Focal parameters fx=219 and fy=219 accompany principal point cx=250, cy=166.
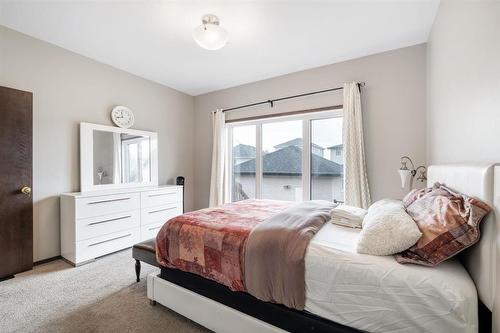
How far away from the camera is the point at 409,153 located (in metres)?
2.68

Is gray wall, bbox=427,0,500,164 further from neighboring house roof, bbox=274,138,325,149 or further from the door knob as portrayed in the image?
the door knob

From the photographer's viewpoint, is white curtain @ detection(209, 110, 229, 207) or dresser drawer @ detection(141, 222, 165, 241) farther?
white curtain @ detection(209, 110, 229, 207)

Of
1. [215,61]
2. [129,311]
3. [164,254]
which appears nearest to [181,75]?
[215,61]

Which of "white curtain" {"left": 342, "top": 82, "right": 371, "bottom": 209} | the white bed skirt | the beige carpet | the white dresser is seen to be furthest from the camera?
"white curtain" {"left": 342, "top": 82, "right": 371, "bottom": 209}

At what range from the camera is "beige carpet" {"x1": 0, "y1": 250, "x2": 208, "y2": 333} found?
64.2 inches

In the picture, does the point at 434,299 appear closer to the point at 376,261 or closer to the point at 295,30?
the point at 376,261

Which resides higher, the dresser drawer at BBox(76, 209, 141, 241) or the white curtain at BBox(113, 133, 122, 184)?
the white curtain at BBox(113, 133, 122, 184)

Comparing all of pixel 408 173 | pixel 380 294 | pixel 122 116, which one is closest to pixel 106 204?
pixel 122 116

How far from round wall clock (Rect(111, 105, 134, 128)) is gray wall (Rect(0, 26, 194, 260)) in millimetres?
94

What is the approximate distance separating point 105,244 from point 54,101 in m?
1.89

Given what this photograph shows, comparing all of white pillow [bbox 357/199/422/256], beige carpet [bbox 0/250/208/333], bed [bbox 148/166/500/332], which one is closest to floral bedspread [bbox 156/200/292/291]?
bed [bbox 148/166/500/332]

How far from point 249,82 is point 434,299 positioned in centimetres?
365

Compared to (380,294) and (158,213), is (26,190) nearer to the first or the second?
(158,213)

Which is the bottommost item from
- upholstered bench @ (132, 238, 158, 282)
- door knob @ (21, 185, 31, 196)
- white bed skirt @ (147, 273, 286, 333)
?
white bed skirt @ (147, 273, 286, 333)
